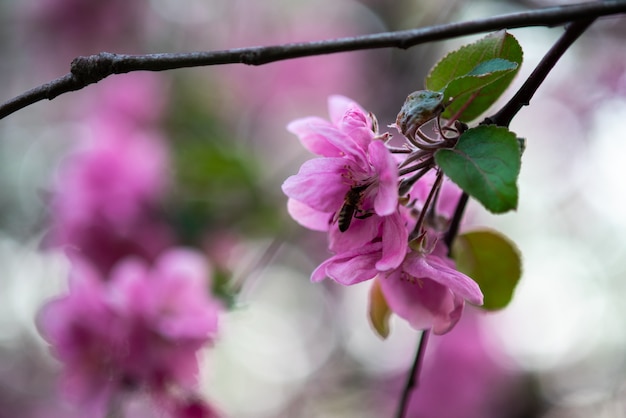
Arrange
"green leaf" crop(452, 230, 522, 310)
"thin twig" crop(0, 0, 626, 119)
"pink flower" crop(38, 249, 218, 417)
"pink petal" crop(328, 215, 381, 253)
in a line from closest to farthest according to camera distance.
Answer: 1. "thin twig" crop(0, 0, 626, 119)
2. "pink petal" crop(328, 215, 381, 253)
3. "green leaf" crop(452, 230, 522, 310)
4. "pink flower" crop(38, 249, 218, 417)

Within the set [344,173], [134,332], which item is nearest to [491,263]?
[344,173]

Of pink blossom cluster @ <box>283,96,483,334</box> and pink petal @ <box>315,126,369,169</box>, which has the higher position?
pink petal @ <box>315,126,369,169</box>

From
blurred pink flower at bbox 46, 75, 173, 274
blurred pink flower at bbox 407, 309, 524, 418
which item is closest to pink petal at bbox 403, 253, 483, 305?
blurred pink flower at bbox 46, 75, 173, 274

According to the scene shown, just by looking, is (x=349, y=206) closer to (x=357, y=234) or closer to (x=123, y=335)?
(x=357, y=234)

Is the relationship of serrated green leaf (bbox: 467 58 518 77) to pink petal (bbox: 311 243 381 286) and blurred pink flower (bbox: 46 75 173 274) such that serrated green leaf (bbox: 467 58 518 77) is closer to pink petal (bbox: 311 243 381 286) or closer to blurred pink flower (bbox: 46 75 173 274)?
pink petal (bbox: 311 243 381 286)

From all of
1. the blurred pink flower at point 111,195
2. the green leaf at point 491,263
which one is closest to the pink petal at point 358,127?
the green leaf at point 491,263

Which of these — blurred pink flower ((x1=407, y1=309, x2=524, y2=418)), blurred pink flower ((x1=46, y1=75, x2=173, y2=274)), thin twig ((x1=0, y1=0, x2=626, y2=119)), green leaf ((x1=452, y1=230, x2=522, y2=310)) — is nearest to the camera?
thin twig ((x1=0, y1=0, x2=626, y2=119))

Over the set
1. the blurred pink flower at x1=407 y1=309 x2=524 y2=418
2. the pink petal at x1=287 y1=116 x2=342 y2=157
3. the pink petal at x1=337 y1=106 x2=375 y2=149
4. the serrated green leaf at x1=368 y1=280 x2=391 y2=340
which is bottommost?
the serrated green leaf at x1=368 y1=280 x2=391 y2=340
